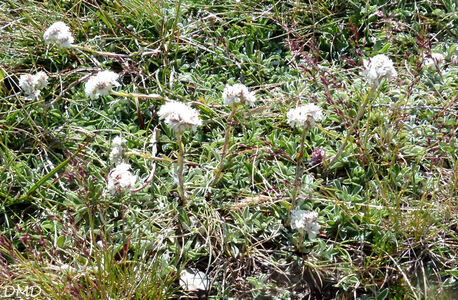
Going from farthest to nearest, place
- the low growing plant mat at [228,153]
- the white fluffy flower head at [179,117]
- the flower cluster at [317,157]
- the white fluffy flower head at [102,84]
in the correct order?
the flower cluster at [317,157], the white fluffy flower head at [102,84], the low growing plant mat at [228,153], the white fluffy flower head at [179,117]

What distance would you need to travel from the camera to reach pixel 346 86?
2830 mm

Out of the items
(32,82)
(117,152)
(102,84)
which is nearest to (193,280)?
(117,152)

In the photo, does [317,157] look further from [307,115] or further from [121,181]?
[121,181]

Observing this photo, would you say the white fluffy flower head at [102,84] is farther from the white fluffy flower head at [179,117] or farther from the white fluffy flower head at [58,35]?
the white fluffy flower head at [179,117]

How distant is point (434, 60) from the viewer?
2.65 meters

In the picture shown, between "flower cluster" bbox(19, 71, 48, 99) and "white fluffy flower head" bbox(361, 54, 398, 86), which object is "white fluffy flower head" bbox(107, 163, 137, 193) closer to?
"flower cluster" bbox(19, 71, 48, 99)

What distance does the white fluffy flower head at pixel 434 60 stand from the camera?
265 centimetres

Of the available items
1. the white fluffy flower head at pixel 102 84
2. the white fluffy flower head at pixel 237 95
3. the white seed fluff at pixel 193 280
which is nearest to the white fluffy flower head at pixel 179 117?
the white fluffy flower head at pixel 237 95

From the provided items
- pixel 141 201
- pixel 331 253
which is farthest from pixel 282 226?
pixel 141 201

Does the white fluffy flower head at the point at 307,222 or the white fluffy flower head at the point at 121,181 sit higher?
the white fluffy flower head at the point at 121,181

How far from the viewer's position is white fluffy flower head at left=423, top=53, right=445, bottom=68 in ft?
8.69

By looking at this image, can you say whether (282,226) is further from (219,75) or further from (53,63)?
(53,63)

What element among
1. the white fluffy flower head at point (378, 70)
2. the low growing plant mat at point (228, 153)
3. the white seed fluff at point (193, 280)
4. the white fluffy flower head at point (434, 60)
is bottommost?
the white seed fluff at point (193, 280)

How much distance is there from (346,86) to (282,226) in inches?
35.1
